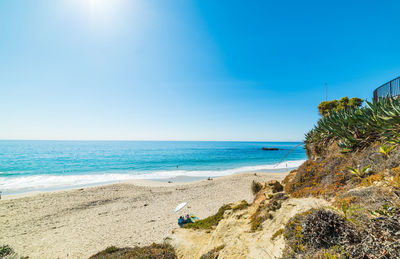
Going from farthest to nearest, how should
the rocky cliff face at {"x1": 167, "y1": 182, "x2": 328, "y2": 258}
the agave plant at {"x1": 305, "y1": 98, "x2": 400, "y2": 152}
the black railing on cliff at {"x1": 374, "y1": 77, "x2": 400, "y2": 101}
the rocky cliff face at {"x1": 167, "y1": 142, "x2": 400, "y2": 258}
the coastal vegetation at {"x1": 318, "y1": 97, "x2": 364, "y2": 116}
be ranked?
the coastal vegetation at {"x1": 318, "y1": 97, "x2": 364, "y2": 116}
the black railing on cliff at {"x1": 374, "y1": 77, "x2": 400, "y2": 101}
the agave plant at {"x1": 305, "y1": 98, "x2": 400, "y2": 152}
the rocky cliff face at {"x1": 167, "y1": 182, "x2": 328, "y2": 258}
the rocky cliff face at {"x1": 167, "y1": 142, "x2": 400, "y2": 258}

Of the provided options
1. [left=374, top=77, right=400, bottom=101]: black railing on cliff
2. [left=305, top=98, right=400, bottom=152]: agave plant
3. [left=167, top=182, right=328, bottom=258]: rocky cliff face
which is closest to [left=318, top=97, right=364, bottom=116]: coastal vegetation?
[left=374, top=77, right=400, bottom=101]: black railing on cliff

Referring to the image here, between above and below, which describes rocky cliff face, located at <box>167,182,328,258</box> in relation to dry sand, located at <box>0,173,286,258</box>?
above

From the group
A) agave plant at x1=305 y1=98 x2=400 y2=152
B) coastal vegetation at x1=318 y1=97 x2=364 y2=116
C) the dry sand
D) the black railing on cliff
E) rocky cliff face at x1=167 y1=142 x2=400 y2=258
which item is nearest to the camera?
rocky cliff face at x1=167 y1=142 x2=400 y2=258

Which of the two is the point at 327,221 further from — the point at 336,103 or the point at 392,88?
the point at 336,103

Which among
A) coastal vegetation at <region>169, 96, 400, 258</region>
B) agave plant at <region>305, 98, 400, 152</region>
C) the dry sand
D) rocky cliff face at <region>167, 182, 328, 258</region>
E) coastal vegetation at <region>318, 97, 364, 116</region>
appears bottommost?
the dry sand

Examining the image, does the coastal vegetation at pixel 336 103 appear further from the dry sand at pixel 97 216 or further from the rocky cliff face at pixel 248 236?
the rocky cliff face at pixel 248 236

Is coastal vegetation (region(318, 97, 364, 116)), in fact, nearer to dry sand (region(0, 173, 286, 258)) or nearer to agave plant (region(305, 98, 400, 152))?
dry sand (region(0, 173, 286, 258))

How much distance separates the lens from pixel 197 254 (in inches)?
181

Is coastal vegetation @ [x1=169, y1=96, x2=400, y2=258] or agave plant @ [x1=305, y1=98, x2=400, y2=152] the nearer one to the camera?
coastal vegetation @ [x1=169, y1=96, x2=400, y2=258]

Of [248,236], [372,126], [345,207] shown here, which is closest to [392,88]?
[372,126]

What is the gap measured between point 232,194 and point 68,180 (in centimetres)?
2532

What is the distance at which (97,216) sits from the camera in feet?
40.0

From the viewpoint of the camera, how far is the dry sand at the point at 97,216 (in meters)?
8.64

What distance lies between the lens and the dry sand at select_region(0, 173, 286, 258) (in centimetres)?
864
